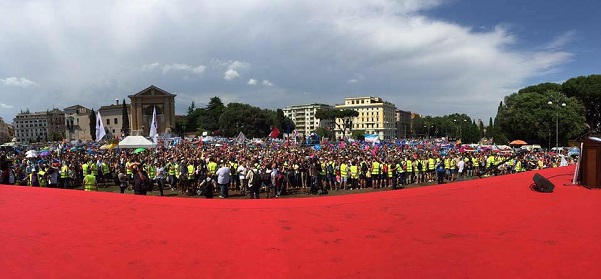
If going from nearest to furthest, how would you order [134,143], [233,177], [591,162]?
[591,162] < [233,177] < [134,143]

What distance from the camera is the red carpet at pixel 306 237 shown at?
14.1 ft

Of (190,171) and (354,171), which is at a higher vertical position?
(190,171)

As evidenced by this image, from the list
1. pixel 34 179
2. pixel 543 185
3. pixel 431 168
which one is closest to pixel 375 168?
pixel 431 168

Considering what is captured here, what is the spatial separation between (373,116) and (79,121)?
116721 mm

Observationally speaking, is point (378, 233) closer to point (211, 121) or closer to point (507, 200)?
point (507, 200)

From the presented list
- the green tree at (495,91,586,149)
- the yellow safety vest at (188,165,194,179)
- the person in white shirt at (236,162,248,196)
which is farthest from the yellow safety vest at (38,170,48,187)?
the green tree at (495,91,586,149)

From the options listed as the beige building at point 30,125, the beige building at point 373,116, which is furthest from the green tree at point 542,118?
the beige building at point 30,125

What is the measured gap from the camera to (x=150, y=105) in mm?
108000

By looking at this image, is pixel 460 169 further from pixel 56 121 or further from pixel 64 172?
pixel 56 121

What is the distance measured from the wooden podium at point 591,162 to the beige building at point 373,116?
463ft

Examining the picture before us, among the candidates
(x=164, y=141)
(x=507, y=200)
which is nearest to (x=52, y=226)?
(x=507, y=200)

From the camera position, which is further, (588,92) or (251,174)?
(588,92)

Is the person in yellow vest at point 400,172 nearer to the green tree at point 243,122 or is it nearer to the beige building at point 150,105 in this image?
the green tree at point 243,122

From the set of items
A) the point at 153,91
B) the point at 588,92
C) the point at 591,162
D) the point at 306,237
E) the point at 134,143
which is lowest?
the point at 306,237
